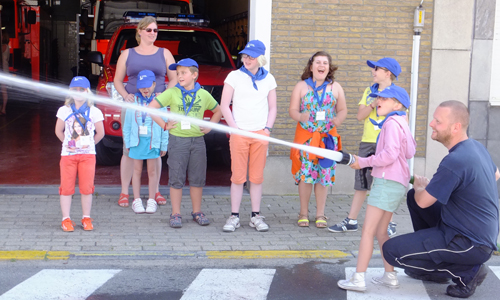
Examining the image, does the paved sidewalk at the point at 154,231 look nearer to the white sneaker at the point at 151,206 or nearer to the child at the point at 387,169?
the white sneaker at the point at 151,206

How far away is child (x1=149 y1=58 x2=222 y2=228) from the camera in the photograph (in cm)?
649

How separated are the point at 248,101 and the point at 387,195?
6.90 ft

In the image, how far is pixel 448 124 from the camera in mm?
4602

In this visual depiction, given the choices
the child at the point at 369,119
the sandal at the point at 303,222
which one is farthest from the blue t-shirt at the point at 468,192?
the sandal at the point at 303,222

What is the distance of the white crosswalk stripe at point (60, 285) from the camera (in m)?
4.73

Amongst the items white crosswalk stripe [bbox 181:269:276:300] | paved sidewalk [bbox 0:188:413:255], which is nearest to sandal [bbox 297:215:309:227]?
paved sidewalk [bbox 0:188:413:255]

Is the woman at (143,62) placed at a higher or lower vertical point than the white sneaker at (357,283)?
higher

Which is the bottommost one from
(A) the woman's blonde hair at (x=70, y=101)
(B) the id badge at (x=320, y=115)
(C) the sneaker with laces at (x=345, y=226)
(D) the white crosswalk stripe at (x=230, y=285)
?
(D) the white crosswalk stripe at (x=230, y=285)

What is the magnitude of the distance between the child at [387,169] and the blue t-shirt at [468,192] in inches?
15.2

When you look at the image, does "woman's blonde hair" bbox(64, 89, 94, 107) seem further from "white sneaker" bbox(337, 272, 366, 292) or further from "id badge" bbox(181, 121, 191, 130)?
"white sneaker" bbox(337, 272, 366, 292)

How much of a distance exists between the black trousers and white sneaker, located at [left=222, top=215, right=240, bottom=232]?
2.11 m

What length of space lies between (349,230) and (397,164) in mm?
1934

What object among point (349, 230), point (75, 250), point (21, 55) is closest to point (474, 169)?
point (349, 230)

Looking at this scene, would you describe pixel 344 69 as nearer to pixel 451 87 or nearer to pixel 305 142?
pixel 451 87
